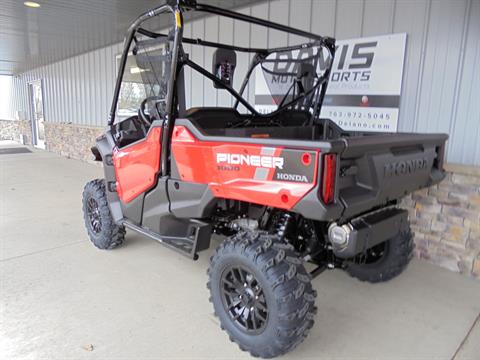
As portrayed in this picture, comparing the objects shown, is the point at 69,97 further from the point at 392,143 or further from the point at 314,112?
the point at 392,143

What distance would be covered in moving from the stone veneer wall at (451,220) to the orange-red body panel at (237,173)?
220 cm

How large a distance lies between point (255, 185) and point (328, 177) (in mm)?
429

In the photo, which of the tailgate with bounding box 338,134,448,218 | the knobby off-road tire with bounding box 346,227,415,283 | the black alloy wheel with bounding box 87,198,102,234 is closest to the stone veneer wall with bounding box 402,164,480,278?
the knobby off-road tire with bounding box 346,227,415,283

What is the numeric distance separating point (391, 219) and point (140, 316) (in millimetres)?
1781

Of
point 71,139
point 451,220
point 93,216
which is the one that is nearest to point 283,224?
point 451,220

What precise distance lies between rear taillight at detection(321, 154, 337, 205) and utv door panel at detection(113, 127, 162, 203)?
53.4 inches

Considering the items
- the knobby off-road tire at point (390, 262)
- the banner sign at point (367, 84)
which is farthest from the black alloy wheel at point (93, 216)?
the knobby off-road tire at point (390, 262)

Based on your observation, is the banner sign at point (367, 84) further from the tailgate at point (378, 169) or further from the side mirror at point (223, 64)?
the tailgate at point (378, 169)

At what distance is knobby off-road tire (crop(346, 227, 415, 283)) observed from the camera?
2.88m

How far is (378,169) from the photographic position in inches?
78.3

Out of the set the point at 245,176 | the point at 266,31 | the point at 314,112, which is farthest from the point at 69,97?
the point at 245,176

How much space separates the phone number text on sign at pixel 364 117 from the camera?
3731 millimetres

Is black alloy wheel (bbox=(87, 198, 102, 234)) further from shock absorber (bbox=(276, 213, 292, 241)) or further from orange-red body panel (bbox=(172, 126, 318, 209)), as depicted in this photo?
shock absorber (bbox=(276, 213, 292, 241))

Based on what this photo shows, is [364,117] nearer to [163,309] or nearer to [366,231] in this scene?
[366,231]
